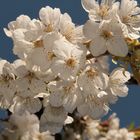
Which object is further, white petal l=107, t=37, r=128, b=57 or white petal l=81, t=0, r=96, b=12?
white petal l=81, t=0, r=96, b=12

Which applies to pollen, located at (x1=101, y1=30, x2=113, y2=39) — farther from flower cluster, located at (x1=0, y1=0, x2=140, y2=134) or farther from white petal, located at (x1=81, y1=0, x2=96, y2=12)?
white petal, located at (x1=81, y1=0, x2=96, y2=12)

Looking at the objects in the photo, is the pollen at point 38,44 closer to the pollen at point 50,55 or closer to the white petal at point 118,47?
the pollen at point 50,55

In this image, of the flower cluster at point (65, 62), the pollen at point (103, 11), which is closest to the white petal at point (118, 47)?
the flower cluster at point (65, 62)

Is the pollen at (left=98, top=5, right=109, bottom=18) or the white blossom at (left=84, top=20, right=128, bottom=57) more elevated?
the pollen at (left=98, top=5, right=109, bottom=18)

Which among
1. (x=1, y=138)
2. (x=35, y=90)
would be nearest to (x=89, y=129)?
(x=1, y=138)

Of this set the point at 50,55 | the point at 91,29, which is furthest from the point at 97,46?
the point at 50,55

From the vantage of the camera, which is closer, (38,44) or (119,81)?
(38,44)

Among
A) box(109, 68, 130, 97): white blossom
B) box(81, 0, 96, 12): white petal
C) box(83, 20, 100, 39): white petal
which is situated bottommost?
box(109, 68, 130, 97): white blossom

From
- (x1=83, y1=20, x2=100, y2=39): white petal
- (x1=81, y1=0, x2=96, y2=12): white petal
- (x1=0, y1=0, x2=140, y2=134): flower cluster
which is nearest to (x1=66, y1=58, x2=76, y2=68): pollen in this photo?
(x1=0, y1=0, x2=140, y2=134): flower cluster

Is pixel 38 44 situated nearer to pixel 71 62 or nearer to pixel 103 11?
pixel 71 62

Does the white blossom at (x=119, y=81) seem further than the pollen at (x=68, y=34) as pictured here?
Yes
